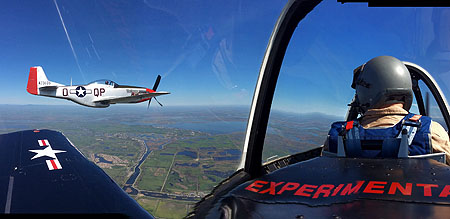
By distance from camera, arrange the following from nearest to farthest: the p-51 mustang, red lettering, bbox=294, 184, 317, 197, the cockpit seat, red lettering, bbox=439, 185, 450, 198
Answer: red lettering, bbox=439, 185, 450, 198, red lettering, bbox=294, 184, 317, 197, the cockpit seat, the p-51 mustang

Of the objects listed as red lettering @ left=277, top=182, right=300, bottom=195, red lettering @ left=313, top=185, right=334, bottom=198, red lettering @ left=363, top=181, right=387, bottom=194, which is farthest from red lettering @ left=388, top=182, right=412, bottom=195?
red lettering @ left=277, top=182, right=300, bottom=195

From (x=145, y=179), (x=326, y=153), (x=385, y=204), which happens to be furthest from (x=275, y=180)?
(x=145, y=179)

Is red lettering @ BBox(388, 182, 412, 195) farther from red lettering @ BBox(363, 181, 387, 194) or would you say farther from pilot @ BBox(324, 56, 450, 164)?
pilot @ BBox(324, 56, 450, 164)

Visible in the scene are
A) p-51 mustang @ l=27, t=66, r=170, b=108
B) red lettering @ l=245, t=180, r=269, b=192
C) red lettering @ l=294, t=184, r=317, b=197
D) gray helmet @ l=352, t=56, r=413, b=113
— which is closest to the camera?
red lettering @ l=294, t=184, r=317, b=197

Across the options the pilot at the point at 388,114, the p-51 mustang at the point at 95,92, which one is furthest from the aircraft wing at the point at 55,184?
the p-51 mustang at the point at 95,92

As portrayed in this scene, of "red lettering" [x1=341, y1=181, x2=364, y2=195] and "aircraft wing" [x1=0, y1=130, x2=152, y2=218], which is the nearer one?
"red lettering" [x1=341, y1=181, x2=364, y2=195]

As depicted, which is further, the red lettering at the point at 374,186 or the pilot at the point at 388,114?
the pilot at the point at 388,114

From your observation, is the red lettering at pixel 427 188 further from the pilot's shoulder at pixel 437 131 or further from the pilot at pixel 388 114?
the pilot's shoulder at pixel 437 131

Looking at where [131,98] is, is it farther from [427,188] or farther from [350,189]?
[427,188]
